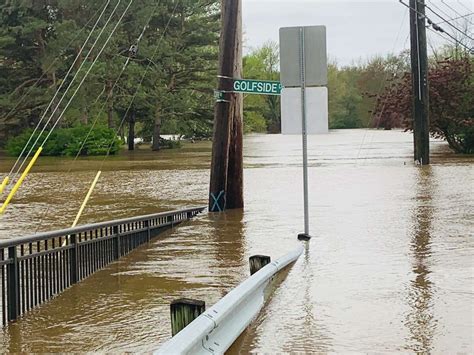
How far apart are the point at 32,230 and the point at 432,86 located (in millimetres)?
25289

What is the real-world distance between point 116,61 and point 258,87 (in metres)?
36.7

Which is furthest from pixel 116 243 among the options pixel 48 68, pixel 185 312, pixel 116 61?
pixel 116 61

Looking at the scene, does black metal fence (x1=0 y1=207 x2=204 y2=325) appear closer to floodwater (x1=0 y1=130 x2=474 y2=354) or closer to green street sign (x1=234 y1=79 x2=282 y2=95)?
floodwater (x1=0 y1=130 x2=474 y2=354)

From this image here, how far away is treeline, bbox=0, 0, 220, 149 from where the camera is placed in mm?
51438

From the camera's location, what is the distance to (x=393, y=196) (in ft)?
65.5

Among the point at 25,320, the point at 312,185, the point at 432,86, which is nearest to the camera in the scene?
the point at 25,320

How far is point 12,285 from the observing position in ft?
26.2

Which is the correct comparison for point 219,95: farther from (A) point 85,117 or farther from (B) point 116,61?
(A) point 85,117

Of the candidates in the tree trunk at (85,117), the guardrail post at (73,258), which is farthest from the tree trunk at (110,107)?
the guardrail post at (73,258)

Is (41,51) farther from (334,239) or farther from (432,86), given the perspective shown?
(334,239)

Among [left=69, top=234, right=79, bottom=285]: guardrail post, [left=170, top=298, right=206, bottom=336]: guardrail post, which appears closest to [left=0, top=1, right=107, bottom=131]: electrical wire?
[left=69, top=234, right=79, bottom=285]: guardrail post

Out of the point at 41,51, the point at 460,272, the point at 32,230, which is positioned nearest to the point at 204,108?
the point at 41,51

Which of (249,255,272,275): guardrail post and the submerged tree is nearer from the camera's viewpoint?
(249,255,272,275): guardrail post

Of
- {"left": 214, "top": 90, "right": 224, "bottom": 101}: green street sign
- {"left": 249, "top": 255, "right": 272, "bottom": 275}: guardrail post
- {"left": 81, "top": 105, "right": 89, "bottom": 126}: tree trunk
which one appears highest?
{"left": 81, "top": 105, "right": 89, "bottom": 126}: tree trunk
